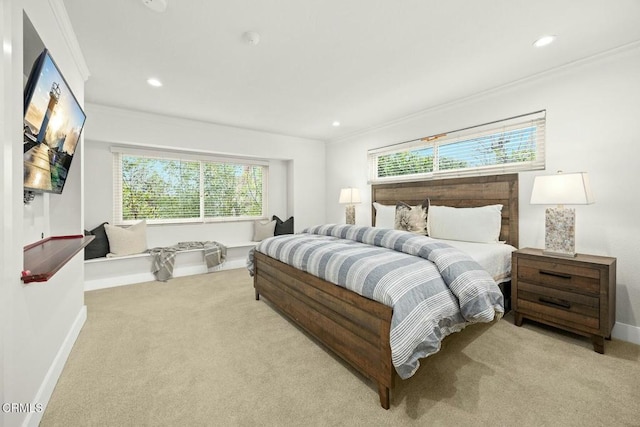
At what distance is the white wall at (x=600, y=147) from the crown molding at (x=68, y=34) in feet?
12.7

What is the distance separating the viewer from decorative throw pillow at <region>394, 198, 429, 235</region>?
3445 mm

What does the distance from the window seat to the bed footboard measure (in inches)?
85.0

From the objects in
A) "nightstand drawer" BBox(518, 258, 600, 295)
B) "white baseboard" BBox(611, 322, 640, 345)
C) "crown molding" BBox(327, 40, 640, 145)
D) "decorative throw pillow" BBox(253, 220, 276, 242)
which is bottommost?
"white baseboard" BBox(611, 322, 640, 345)

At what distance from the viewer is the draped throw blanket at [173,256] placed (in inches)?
154

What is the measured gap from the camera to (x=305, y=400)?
155 centimetres

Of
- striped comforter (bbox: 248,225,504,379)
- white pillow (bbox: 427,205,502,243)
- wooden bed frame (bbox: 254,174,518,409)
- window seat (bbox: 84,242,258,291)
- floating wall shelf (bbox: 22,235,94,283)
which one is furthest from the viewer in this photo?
window seat (bbox: 84,242,258,291)

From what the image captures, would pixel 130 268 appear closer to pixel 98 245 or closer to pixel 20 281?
pixel 98 245

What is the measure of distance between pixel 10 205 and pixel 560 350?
3438 mm

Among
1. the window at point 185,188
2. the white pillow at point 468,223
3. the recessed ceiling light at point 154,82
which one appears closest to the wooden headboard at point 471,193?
the white pillow at point 468,223

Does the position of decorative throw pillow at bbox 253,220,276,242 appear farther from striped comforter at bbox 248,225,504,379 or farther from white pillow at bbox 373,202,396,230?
striped comforter at bbox 248,225,504,379

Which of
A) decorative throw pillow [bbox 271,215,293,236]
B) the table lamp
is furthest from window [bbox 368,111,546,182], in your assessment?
decorative throw pillow [bbox 271,215,293,236]

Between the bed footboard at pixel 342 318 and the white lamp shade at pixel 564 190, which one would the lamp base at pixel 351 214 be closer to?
the bed footboard at pixel 342 318

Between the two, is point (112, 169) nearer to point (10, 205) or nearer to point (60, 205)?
point (60, 205)

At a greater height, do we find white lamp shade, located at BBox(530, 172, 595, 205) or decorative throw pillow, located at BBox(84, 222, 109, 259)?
white lamp shade, located at BBox(530, 172, 595, 205)
